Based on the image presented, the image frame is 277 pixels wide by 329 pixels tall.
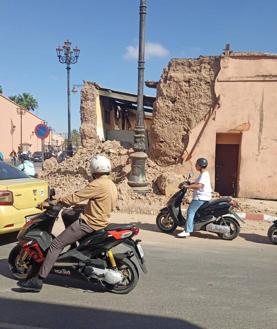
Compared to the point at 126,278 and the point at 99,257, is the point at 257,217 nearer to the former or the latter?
the point at 126,278

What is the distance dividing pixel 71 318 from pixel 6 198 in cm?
314

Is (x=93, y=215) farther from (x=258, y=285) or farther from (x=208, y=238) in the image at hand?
(x=208, y=238)

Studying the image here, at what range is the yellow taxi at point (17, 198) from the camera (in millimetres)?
6734

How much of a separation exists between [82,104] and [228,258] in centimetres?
1299

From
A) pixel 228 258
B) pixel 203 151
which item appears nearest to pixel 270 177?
pixel 203 151

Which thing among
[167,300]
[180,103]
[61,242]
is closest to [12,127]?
[180,103]

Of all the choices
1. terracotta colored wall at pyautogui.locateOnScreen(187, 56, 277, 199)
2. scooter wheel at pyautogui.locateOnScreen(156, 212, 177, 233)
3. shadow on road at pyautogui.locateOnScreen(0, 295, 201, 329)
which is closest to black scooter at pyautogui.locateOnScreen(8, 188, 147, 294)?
shadow on road at pyautogui.locateOnScreen(0, 295, 201, 329)

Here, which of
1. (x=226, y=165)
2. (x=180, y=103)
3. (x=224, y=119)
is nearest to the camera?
(x=224, y=119)

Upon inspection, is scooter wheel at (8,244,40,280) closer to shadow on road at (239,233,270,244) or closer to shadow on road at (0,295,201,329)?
shadow on road at (0,295,201,329)

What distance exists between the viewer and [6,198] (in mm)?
6773

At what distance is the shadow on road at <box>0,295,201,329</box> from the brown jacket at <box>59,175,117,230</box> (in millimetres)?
978

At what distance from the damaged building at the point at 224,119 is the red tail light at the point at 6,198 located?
7.44 metres

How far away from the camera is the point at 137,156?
38.5ft

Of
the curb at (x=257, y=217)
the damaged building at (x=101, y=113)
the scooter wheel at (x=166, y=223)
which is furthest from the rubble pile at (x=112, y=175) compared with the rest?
the curb at (x=257, y=217)
